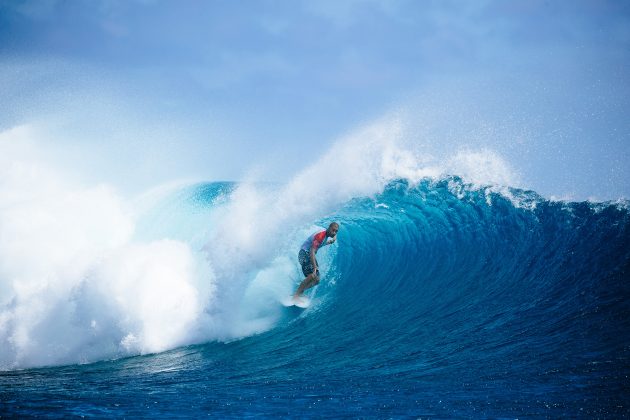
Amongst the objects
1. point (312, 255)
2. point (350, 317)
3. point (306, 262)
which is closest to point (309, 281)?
point (306, 262)

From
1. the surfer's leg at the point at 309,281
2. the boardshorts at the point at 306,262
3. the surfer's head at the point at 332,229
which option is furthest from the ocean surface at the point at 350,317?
the surfer's head at the point at 332,229

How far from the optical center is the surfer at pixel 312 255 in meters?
7.57

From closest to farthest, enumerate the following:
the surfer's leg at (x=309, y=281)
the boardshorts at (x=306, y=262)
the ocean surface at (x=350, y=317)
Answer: the ocean surface at (x=350, y=317)
the surfer's leg at (x=309, y=281)
the boardshorts at (x=306, y=262)

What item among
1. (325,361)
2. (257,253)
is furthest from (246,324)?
(325,361)

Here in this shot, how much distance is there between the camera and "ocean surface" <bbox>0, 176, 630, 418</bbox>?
367 cm

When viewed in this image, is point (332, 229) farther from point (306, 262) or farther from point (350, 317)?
point (350, 317)

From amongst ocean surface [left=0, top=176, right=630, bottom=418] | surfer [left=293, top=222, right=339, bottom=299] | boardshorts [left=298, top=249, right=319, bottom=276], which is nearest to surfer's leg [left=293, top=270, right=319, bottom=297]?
surfer [left=293, top=222, right=339, bottom=299]

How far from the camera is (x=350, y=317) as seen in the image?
7.07 metres

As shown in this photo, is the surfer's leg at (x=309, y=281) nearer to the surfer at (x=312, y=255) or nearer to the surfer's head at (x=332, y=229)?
the surfer at (x=312, y=255)

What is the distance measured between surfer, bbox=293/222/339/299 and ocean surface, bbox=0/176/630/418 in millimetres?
533

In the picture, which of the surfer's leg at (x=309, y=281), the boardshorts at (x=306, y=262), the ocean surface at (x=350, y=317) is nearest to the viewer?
the ocean surface at (x=350, y=317)

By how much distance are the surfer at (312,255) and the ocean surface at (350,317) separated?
533mm

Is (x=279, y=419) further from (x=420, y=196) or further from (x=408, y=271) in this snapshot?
(x=420, y=196)

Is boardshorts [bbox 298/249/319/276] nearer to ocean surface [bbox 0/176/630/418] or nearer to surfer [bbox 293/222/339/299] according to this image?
surfer [bbox 293/222/339/299]
